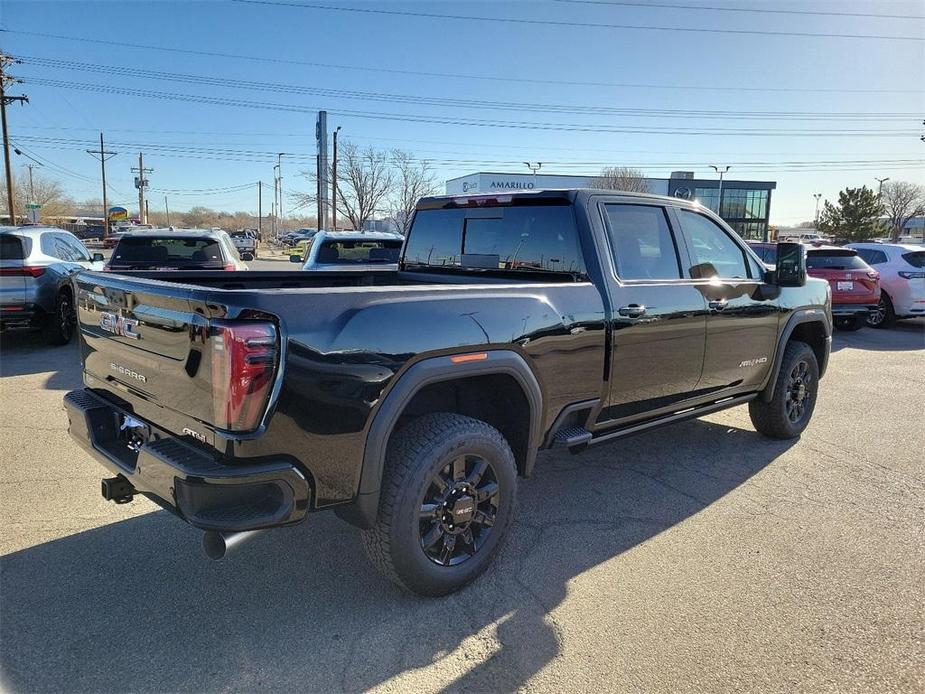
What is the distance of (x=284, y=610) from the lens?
2.92 metres

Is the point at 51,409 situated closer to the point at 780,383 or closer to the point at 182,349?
the point at 182,349

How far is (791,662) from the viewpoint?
2633 mm

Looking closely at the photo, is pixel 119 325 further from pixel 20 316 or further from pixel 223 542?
pixel 20 316

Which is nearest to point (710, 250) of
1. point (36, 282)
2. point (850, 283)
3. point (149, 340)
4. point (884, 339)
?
point (149, 340)

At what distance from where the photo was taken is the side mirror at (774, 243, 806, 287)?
181 inches

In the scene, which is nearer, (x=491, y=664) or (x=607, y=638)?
(x=491, y=664)

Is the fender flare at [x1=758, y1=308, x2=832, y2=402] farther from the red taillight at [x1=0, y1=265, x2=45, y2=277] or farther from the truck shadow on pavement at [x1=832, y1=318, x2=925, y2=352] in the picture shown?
the red taillight at [x1=0, y1=265, x2=45, y2=277]

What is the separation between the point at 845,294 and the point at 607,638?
1141cm

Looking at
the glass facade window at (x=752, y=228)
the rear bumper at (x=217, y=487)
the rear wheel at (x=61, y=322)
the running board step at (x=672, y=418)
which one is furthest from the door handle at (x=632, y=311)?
the glass facade window at (x=752, y=228)

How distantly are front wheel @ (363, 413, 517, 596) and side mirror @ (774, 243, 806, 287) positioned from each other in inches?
109

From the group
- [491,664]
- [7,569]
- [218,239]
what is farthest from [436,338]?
[218,239]

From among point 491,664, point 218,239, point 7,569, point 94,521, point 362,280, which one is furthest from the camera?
point 218,239

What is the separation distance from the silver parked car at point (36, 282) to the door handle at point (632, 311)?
750 cm

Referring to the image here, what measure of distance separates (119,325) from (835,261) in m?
12.6
